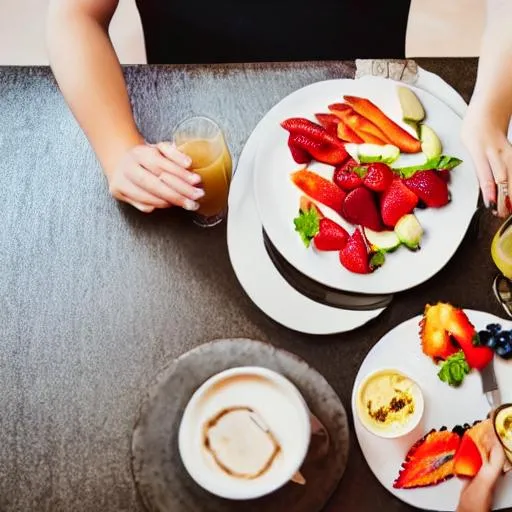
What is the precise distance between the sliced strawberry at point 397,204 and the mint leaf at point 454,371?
0.77 feet

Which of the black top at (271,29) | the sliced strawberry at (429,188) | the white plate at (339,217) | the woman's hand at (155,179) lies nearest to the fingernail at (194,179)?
the woman's hand at (155,179)

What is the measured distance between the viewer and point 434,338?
3.16 feet

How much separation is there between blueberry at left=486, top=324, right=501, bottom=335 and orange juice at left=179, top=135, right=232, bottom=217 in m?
0.46

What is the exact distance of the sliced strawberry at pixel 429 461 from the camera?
884 mm

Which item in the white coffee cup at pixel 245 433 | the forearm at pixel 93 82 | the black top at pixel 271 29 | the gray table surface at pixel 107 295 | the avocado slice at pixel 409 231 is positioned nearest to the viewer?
the white coffee cup at pixel 245 433

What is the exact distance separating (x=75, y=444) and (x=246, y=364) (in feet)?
0.88

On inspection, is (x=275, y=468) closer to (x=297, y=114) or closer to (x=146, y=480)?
(x=146, y=480)

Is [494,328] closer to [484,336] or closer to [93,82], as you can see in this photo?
[484,336]

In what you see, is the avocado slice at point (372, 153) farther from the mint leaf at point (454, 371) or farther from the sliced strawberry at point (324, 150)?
the mint leaf at point (454, 371)

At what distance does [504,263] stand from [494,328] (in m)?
0.11

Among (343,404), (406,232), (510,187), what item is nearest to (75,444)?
(343,404)

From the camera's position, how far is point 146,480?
35.2 inches

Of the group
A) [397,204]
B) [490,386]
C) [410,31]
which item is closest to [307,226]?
[397,204]

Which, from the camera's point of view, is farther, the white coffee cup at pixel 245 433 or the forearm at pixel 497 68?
the forearm at pixel 497 68
